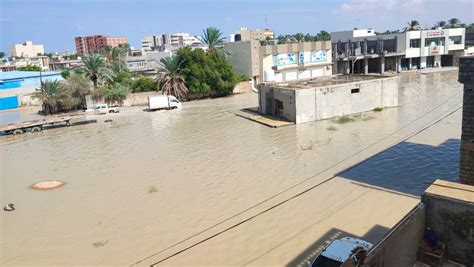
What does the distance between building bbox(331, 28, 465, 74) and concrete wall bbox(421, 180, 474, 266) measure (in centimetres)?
6024

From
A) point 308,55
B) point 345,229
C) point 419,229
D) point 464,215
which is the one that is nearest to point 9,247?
point 345,229

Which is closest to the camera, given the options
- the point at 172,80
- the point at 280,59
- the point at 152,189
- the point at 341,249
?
the point at 341,249

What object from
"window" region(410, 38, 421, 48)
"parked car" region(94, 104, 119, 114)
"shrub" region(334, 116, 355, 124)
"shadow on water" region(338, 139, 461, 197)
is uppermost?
"window" region(410, 38, 421, 48)

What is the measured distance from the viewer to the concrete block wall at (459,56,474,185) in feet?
45.5

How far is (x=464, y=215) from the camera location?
10094mm

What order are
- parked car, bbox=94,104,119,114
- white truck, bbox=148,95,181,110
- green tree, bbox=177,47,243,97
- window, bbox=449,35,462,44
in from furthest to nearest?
1. window, bbox=449,35,462,44
2. green tree, bbox=177,47,243,97
3. parked car, bbox=94,104,119,114
4. white truck, bbox=148,95,181,110

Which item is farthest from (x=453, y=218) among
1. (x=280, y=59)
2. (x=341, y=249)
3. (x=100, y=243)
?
(x=280, y=59)

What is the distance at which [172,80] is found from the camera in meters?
48.4

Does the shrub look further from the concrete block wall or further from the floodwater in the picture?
the concrete block wall

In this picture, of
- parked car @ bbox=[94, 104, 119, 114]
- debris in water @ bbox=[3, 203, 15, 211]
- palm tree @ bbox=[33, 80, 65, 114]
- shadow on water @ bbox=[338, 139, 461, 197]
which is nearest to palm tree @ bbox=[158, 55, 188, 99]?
parked car @ bbox=[94, 104, 119, 114]

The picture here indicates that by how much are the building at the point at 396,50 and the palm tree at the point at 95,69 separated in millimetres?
39985

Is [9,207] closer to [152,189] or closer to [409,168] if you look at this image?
[152,189]

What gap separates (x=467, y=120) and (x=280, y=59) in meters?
44.6

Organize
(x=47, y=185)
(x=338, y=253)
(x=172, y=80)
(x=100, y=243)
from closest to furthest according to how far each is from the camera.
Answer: (x=338, y=253)
(x=100, y=243)
(x=47, y=185)
(x=172, y=80)
